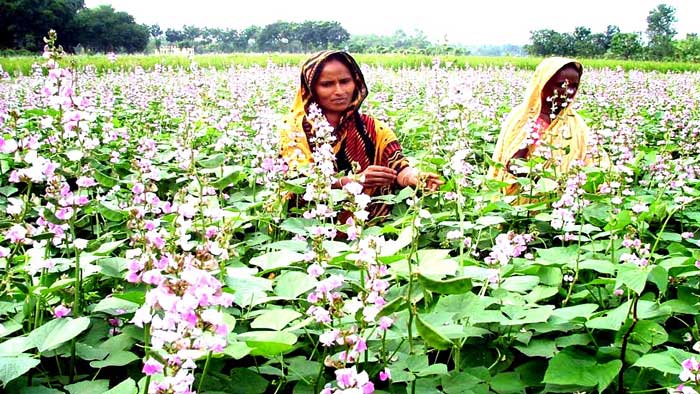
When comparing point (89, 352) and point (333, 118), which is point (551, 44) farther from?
point (89, 352)

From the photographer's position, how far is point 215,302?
1135mm

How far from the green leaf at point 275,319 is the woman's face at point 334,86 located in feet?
9.03

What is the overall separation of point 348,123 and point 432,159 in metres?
0.86

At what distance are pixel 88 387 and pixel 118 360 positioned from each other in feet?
0.37

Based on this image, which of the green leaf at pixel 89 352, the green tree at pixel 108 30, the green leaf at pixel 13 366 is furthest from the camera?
the green tree at pixel 108 30

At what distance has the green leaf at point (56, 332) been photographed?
166 centimetres

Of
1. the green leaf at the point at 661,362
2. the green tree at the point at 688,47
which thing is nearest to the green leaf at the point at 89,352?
the green leaf at the point at 661,362

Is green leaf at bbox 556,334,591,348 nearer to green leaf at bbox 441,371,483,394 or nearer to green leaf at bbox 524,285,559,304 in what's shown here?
green leaf at bbox 524,285,559,304

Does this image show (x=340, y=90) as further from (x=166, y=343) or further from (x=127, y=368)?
(x=166, y=343)

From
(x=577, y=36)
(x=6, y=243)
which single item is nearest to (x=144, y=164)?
(x=6, y=243)

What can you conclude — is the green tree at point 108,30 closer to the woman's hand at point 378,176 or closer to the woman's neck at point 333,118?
the woman's neck at point 333,118

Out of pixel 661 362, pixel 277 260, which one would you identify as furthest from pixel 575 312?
pixel 277 260

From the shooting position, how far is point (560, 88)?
4555mm

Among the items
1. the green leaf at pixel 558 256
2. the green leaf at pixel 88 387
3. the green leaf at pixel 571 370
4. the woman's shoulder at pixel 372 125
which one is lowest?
the green leaf at pixel 571 370
